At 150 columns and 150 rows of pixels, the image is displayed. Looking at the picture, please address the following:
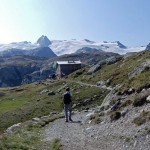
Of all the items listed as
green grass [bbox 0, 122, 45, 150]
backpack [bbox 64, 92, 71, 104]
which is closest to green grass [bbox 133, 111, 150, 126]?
green grass [bbox 0, 122, 45, 150]

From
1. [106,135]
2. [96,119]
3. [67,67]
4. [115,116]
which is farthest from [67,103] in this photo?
[67,67]

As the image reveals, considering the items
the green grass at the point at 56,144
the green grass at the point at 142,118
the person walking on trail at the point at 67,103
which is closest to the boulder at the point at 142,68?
the person walking on trail at the point at 67,103

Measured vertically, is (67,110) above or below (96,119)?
below

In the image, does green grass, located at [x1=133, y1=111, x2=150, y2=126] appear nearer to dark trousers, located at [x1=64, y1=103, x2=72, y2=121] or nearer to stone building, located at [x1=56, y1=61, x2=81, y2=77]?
dark trousers, located at [x1=64, y1=103, x2=72, y2=121]

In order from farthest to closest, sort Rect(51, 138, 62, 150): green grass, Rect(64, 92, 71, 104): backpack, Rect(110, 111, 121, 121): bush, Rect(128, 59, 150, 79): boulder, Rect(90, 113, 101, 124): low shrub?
Rect(128, 59, 150, 79): boulder → Rect(64, 92, 71, 104): backpack → Rect(90, 113, 101, 124): low shrub → Rect(110, 111, 121, 121): bush → Rect(51, 138, 62, 150): green grass

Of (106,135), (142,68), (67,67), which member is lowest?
(67,67)

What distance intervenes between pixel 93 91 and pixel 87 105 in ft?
30.1

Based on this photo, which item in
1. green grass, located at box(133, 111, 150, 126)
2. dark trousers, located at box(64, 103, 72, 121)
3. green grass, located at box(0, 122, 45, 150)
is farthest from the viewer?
dark trousers, located at box(64, 103, 72, 121)

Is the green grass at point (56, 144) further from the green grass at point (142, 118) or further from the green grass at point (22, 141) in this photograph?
the green grass at point (142, 118)

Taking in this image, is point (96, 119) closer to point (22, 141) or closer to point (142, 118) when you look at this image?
point (142, 118)

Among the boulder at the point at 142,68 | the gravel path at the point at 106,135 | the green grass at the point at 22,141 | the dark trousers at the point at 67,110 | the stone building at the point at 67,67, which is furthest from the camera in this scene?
the stone building at the point at 67,67

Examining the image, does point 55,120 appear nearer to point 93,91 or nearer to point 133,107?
point 133,107

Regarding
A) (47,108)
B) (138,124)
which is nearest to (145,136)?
(138,124)

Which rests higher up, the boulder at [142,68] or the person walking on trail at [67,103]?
the boulder at [142,68]
